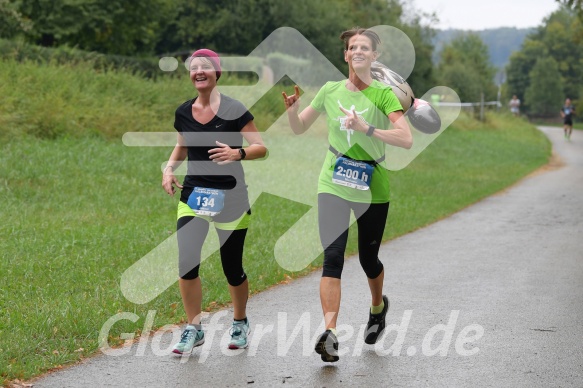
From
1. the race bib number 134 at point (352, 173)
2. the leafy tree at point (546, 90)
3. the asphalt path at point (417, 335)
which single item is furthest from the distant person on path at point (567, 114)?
the leafy tree at point (546, 90)

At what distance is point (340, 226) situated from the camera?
21.0 ft

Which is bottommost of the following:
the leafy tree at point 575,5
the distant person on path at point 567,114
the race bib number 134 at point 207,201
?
the distant person on path at point 567,114

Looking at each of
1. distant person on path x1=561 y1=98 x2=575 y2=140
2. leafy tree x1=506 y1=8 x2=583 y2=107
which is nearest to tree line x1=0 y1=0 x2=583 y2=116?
distant person on path x1=561 y1=98 x2=575 y2=140

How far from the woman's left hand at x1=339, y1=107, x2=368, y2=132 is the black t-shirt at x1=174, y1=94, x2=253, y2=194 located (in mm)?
661

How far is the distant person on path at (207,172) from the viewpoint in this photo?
6.29 m

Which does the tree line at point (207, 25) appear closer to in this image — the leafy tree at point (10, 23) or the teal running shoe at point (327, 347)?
the leafy tree at point (10, 23)

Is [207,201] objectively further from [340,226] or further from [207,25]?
[207,25]

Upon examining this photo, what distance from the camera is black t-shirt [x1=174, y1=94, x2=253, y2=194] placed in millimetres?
6289

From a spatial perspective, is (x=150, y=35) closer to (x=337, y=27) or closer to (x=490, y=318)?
(x=337, y=27)

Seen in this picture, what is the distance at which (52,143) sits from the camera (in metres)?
19.2

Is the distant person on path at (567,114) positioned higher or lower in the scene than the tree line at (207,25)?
lower

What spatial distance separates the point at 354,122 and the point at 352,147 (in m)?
0.39

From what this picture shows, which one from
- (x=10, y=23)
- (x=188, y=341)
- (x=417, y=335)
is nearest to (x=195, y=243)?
(x=188, y=341)

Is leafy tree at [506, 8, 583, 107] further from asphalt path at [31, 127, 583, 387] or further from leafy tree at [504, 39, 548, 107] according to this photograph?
asphalt path at [31, 127, 583, 387]
